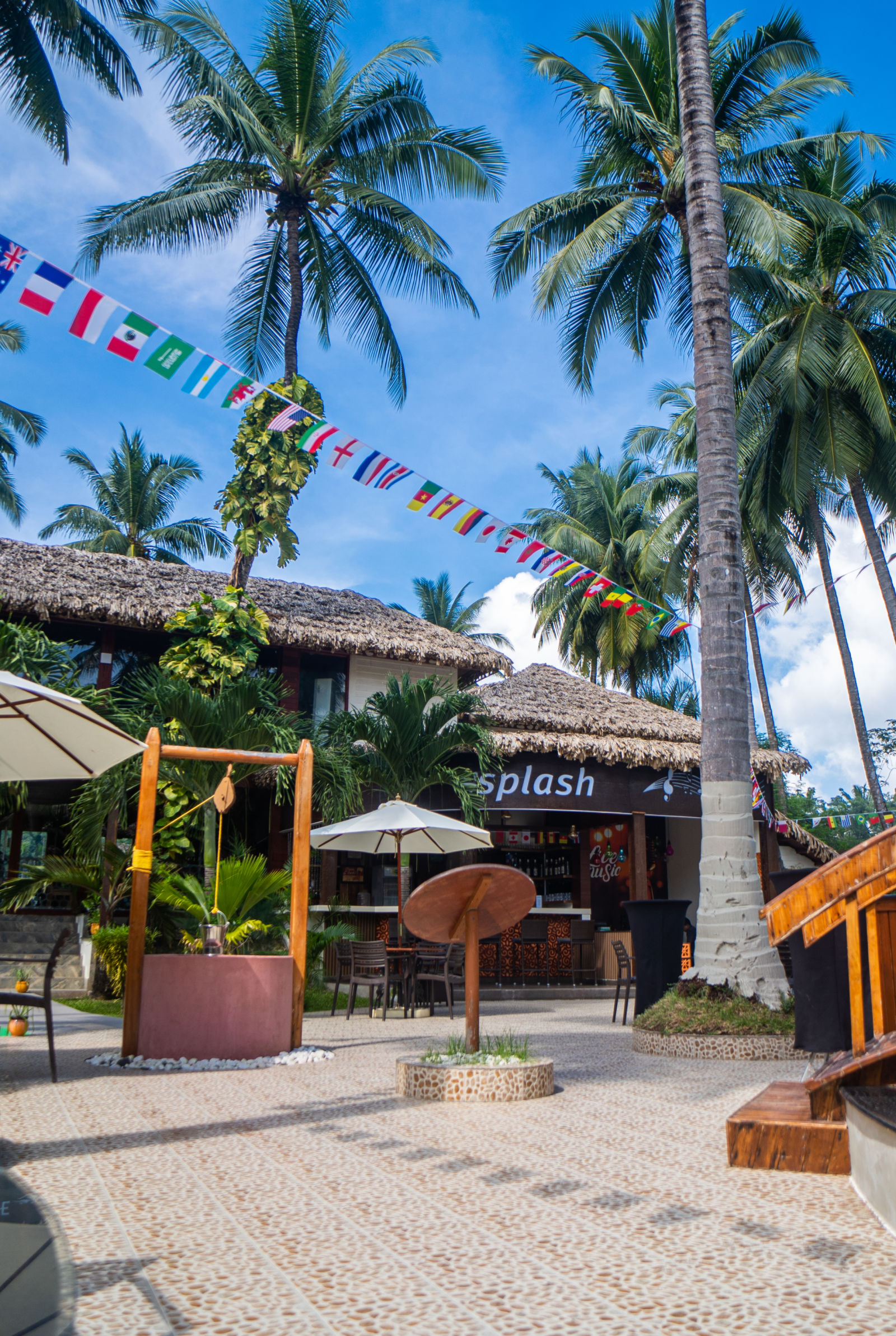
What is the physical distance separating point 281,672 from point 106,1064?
355 inches

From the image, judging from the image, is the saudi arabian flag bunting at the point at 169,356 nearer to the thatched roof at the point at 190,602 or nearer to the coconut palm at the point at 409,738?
the coconut palm at the point at 409,738

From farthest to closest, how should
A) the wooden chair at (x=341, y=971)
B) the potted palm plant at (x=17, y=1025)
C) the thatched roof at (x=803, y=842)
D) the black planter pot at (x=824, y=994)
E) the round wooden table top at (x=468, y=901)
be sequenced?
the thatched roof at (x=803, y=842)
the wooden chair at (x=341, y=971)
the potted palm plant at (x=17, y=1025)
the black planter pot at (x=824, y=994)
the round wooden table top at (x=468, y=901)

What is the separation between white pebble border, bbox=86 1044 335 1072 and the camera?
653cm

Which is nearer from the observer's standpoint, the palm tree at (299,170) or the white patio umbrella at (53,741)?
the white patio umbrella at (53,741)

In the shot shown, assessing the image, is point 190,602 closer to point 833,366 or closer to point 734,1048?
point 734,1048

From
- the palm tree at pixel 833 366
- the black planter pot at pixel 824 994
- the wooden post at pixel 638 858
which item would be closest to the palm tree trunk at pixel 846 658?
the palm tree at pixel 833 366

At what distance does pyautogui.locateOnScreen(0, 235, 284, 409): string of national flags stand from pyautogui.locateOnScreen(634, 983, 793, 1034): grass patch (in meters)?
6.00

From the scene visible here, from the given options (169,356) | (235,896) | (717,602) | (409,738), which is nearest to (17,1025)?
(235,896)

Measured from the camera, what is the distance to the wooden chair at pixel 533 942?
48.2 feet

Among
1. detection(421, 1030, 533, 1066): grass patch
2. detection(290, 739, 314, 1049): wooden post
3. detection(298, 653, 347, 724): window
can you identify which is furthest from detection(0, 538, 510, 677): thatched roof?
detection(421, 1030, 533, 1066): grass patch

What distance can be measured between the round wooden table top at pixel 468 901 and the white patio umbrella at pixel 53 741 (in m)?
1.90

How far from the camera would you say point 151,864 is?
6.91m

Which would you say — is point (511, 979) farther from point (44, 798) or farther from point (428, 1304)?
point (428, 1304)

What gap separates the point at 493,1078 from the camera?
5.21 meters
